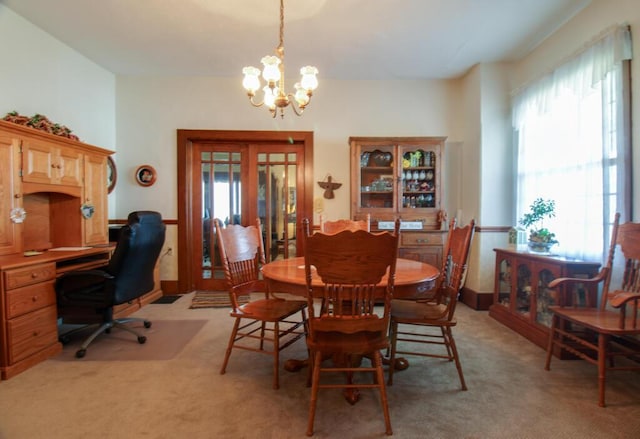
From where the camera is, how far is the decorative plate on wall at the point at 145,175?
3.96m

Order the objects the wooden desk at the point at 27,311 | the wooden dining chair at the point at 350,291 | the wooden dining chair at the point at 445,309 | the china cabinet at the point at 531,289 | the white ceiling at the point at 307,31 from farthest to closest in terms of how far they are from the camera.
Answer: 1. the white ceiling at the point at 307,31
2. the china cabinet at the point at 531,289
3. the wooden desk at the point at 27,311
4. the wooden dining chair at the point at 445,309
5. the wooden dining chair at the point at 350,291

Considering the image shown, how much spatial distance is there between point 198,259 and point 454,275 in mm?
3388

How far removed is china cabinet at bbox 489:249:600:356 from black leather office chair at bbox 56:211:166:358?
325 centimetres

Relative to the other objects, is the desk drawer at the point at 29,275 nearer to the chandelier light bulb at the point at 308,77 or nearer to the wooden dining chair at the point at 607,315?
the chandelier light bulb at the point at 308,77

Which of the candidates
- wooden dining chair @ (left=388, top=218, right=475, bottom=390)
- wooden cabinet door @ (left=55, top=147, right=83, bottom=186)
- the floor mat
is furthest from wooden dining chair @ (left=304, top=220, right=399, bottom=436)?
the floor mat

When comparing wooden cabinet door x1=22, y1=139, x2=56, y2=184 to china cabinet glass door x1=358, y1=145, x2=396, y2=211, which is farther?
china cabinet glass door x1=358, y1=145, x2=396, y2=211

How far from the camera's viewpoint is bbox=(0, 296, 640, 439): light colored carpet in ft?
4.92

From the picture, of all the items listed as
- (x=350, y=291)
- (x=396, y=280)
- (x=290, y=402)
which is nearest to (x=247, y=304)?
(x=290, y=402)

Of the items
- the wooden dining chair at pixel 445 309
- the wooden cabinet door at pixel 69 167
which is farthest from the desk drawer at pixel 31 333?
the wooden dining chair at pixel 445 309

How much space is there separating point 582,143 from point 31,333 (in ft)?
14.7

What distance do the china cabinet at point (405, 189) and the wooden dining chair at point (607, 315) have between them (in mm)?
1460

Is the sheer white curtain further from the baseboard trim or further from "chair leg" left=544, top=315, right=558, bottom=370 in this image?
the baseboard trim

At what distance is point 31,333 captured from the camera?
2139mm

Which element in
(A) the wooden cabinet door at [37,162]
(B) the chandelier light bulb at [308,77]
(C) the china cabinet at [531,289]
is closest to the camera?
(B) the chandelier light bulb at [308,77]
